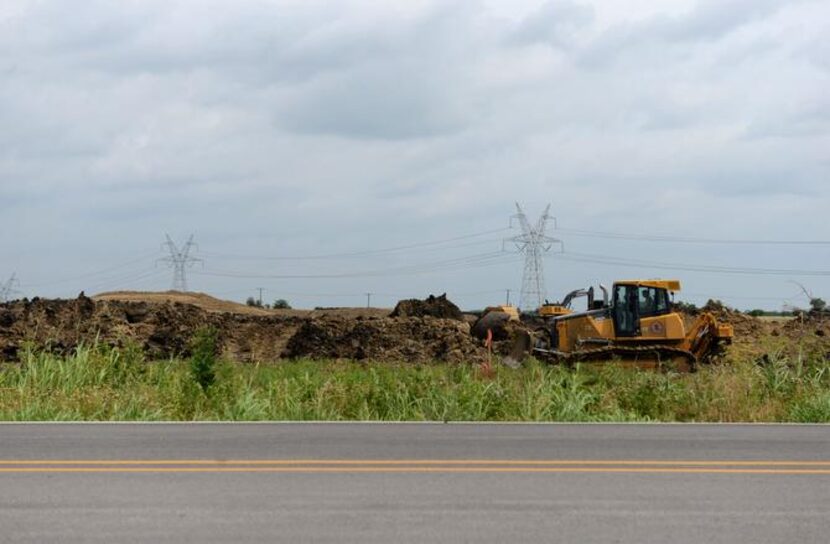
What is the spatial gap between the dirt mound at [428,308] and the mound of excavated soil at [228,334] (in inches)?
269

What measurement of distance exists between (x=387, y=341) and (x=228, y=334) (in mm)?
11099

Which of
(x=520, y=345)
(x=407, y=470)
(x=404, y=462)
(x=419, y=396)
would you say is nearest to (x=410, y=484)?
(x=407, y=470)

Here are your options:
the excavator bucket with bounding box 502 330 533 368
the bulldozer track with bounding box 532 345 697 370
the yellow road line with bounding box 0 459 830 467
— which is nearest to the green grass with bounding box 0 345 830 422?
the yellow road line with bounding box 0 459 830 467

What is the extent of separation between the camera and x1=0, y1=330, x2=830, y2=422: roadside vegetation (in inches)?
592

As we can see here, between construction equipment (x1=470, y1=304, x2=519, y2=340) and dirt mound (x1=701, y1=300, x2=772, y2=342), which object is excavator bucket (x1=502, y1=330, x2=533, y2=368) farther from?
dirt mound (x1=701, y1=300, x2=772, y2=342)

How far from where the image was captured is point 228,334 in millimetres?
49781

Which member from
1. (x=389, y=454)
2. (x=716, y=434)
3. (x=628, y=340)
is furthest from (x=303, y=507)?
(x=628, y=340)

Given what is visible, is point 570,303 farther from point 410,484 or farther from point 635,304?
point 410,484

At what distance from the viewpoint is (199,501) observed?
26.5ft

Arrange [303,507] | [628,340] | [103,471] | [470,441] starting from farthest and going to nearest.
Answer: [628,340]
[470,441]
[103,471]
[303,507]

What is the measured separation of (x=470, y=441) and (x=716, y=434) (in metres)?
3.08

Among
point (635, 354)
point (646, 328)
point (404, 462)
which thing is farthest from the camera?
point (646, 328)

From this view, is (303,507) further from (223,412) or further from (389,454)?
(223,412)

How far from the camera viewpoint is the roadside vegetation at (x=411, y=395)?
1503 centimetres
